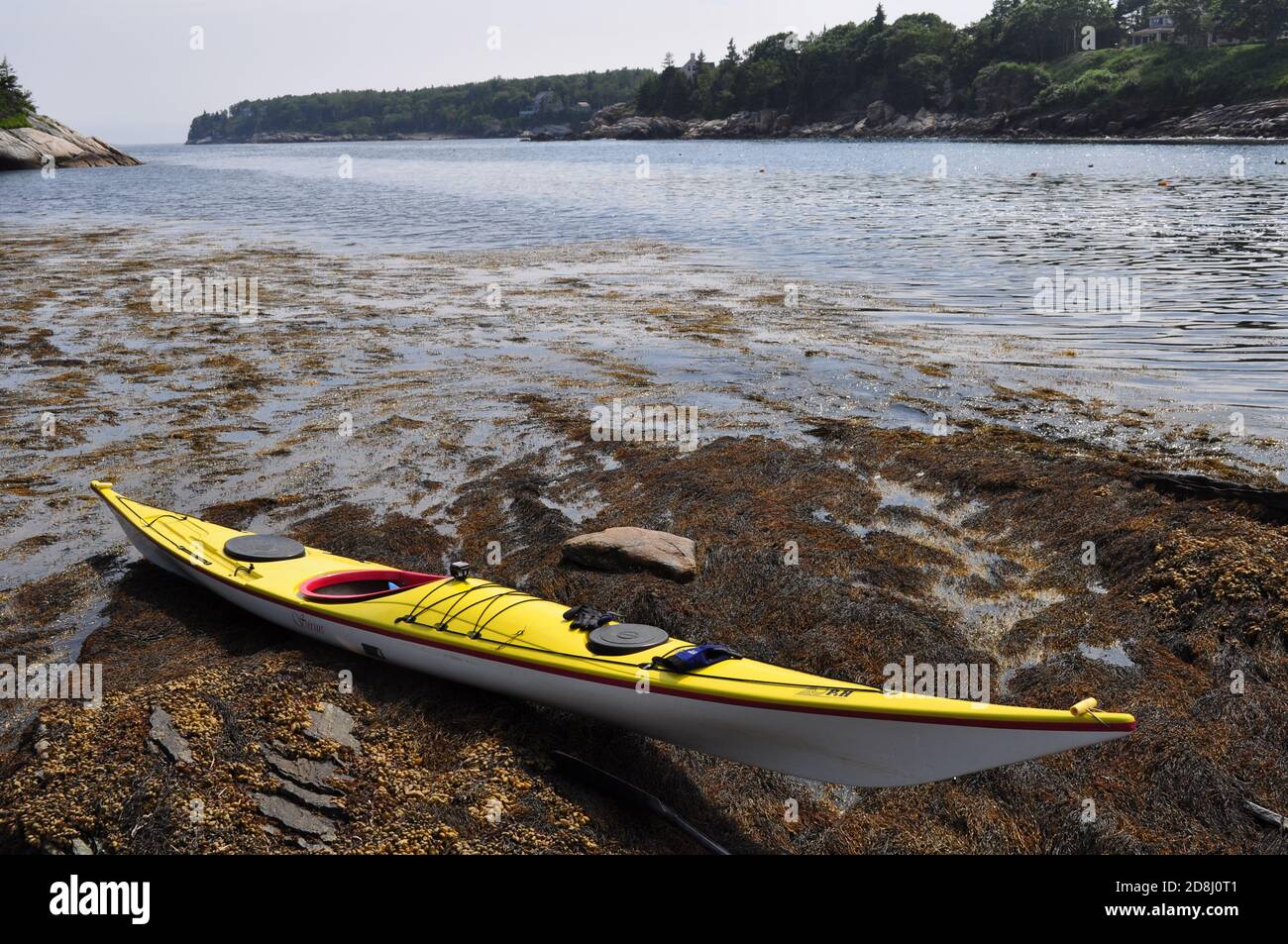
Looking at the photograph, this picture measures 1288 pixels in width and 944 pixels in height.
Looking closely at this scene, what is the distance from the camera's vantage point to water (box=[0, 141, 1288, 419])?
17250 millimetres

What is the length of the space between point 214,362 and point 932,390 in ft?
38.0

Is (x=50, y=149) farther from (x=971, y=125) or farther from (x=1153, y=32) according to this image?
(x=1153, y=32)

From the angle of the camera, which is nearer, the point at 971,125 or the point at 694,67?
the point at 971,125

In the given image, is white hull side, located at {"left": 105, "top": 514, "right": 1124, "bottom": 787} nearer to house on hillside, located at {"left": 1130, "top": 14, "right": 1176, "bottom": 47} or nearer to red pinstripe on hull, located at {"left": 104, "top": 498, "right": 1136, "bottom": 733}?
red pinstripe on hull, located at {"left": 104, "top": 498, "right": 1136, "bottom": 733}

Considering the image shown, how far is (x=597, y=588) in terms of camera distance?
8406mm

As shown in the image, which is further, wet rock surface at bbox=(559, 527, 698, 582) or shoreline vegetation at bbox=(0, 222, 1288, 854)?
wet rock surface at bbox=(559, 527, 698, 582)

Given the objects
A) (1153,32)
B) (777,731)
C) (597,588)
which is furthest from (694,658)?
(1153,32)

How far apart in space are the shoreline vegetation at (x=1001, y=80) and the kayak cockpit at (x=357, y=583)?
89.4m

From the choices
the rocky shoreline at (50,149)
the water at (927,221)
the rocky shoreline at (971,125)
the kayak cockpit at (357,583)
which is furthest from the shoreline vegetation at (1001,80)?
the kayak cockpit at (357,583)

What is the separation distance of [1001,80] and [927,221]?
88.8 m

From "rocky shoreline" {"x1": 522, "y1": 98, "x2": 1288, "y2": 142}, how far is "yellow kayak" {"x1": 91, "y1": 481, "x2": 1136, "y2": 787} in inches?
3461

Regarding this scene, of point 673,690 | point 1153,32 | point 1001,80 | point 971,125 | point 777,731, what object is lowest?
point 777,731

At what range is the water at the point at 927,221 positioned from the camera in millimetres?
17250

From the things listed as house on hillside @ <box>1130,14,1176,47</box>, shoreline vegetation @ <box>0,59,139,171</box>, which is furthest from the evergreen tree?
house on hillside @ <box>1130,14,1176,47</box>
